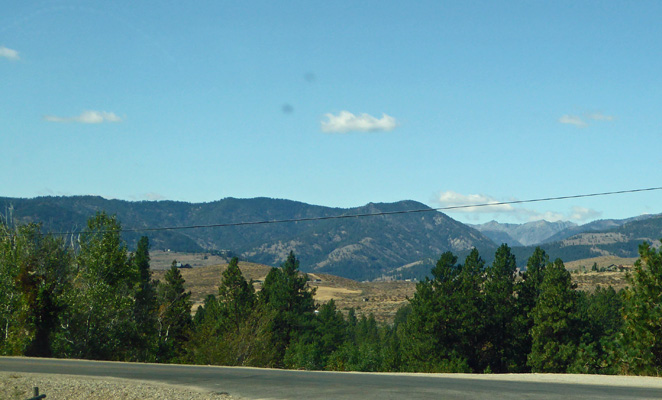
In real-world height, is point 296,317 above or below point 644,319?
below

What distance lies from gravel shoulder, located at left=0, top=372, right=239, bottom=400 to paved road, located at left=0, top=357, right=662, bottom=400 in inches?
34.3

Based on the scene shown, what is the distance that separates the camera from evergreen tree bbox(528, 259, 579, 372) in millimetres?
Result: 64500

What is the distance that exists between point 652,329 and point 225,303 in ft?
197

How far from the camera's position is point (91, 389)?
2053cm

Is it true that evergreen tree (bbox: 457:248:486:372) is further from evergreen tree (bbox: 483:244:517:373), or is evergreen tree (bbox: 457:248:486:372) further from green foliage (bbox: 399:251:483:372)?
evergreen tree (bbox: 483:244:517:373)

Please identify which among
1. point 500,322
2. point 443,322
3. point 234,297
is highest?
point 234,297

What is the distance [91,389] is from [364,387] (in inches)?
310

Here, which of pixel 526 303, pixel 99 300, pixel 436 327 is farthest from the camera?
pixel 526 303

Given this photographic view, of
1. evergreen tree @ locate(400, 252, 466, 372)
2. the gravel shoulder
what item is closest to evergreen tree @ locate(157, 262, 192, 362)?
evergreen tree @ locate(400, 252, 466, 372)

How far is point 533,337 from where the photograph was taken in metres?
66.3

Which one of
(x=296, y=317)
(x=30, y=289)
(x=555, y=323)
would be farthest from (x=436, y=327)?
(x=30, y=289)

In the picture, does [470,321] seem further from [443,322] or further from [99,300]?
[99,300]

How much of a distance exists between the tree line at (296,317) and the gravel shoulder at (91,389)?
18445 mm

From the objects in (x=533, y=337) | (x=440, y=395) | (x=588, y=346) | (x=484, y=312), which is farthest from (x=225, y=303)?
(x=440, y=395)
